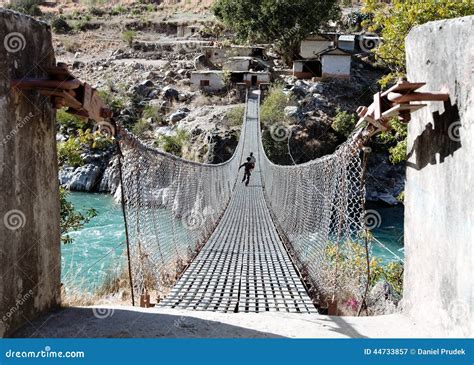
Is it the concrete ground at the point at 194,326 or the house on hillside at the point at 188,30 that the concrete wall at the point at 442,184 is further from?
the house on hillside at the point at 188,30

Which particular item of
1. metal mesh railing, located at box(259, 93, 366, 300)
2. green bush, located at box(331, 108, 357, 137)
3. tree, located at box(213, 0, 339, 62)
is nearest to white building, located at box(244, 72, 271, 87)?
tree, located at box(213, 0, 339, 62)

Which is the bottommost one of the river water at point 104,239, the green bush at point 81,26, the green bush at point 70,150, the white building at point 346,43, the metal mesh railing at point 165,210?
the river water at point 104,239

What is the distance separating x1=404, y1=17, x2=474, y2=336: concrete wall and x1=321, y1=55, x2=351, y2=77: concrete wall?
51.2 feet

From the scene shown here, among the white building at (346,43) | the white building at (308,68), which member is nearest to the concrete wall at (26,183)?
the white building at (308,68)

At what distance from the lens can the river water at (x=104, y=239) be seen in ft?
21.4

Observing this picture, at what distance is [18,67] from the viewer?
1255 millimetres

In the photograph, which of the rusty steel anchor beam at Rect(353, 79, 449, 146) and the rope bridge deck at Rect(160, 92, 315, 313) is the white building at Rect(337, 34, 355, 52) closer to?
the rope bridge deck at Rect(160, 92, 315, 313)

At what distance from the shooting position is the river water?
6.53 meters

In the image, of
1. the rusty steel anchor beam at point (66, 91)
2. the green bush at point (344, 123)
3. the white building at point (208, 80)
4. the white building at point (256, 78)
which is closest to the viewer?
the rusty steel anchor beam at point (66, 91)

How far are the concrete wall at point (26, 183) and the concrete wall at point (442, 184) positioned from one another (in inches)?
41.2

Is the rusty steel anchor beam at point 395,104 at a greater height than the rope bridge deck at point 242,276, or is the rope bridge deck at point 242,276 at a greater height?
the rusty steel anchor beam at point 395,104

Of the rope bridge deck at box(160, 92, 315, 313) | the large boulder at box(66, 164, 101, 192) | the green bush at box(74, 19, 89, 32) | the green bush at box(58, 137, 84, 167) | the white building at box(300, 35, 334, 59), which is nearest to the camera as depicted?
the rope bridge deck at box(160, 92, 315, 313)

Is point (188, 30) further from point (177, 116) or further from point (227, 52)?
point (177, 116)

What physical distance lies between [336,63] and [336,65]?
7 centimetres
